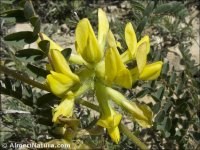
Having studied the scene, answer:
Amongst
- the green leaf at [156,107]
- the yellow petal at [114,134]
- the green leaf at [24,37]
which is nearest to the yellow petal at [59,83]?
the yellow petal at [114,134]

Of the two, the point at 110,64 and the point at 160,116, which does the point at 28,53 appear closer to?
the point at 110,64

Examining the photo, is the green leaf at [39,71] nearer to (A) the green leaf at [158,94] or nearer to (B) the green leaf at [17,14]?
(B) the green leaf at [17,14]

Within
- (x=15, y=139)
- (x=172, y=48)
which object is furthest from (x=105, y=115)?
(x=172, y=48)

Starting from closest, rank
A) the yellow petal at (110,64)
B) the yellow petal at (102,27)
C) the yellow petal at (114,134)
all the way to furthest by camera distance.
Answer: the yellow petal at (110,64)
the yellow petal at (114,134)
the yellow petal at (102,27)

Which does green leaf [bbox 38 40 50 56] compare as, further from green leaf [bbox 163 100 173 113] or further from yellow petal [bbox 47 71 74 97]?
green leaf [bbox 163 100 173 113]

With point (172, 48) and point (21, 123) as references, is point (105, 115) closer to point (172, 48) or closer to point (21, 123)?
point (21, 123)

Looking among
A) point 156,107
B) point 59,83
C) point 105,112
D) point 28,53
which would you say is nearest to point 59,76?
point 59,83
